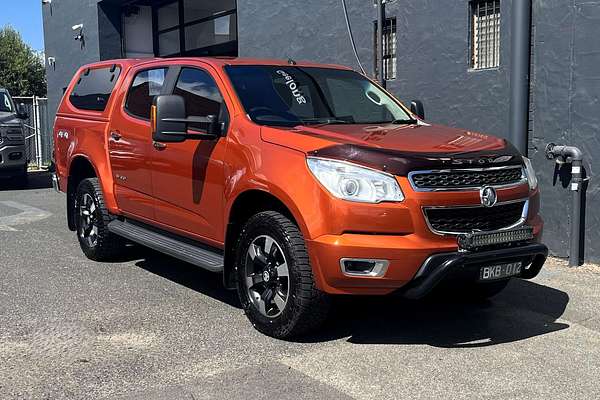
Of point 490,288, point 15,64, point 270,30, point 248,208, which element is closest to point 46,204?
point 270,30

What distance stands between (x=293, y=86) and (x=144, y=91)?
5.14 ft

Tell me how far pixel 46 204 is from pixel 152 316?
276 inches

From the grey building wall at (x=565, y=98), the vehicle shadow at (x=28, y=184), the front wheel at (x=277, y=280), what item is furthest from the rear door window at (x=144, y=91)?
the vehicle shadow at (x=28, y=184)

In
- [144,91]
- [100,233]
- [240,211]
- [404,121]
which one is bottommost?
[100,233]

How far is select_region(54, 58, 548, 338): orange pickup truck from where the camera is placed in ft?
13.3

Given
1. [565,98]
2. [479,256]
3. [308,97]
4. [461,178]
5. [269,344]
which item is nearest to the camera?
[479,256]

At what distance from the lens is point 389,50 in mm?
8734

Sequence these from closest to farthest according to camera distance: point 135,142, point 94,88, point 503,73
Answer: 1. point 135,142
2. point 94,88
3. point 503,73

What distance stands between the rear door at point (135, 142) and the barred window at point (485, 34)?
11.9ft

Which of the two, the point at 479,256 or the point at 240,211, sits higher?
the point at 240,211

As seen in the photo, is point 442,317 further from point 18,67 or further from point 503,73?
point 18,67

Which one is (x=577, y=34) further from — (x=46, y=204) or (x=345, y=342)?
(x=46, y=204)

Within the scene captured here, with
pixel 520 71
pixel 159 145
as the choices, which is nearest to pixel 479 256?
pixel 159 145

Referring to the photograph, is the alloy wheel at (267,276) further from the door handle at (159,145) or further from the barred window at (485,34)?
the barred window at (485,34)
